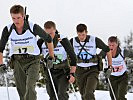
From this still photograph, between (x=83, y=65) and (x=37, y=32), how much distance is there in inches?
82.7

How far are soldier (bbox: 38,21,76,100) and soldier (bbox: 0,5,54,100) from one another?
95cm

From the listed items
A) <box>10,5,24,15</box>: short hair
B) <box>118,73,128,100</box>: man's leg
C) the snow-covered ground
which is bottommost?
the snow-covered ground

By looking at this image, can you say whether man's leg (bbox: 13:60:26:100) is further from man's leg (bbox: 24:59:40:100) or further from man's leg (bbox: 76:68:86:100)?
man's leg (bbox: 76:68:86:100)

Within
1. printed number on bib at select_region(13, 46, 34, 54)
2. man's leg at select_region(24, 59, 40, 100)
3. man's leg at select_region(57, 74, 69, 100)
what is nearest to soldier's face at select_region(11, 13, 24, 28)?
printed number on bib at select_region(13, 46, 34, 54)

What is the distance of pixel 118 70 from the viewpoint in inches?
374

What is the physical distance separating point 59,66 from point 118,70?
7.21 ft

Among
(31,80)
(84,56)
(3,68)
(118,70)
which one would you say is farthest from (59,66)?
(118,70)

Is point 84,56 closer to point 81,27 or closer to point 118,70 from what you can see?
point 81,27

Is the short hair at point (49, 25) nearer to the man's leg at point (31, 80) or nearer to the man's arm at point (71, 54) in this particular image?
the man's arm at point (71, 54)

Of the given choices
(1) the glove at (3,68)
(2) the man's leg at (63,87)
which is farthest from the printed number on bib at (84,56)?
(1) the glove at (3,68)

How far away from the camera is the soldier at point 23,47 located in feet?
20.6

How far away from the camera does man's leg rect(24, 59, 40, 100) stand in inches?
243

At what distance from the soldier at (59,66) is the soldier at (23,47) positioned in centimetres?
95

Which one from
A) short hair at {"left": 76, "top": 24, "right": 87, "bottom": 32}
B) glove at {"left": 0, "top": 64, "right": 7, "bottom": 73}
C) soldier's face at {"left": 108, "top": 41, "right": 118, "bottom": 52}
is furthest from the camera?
soldier's face at {"left": 108, "top": 41, "right": 118, "bottom": 52}
